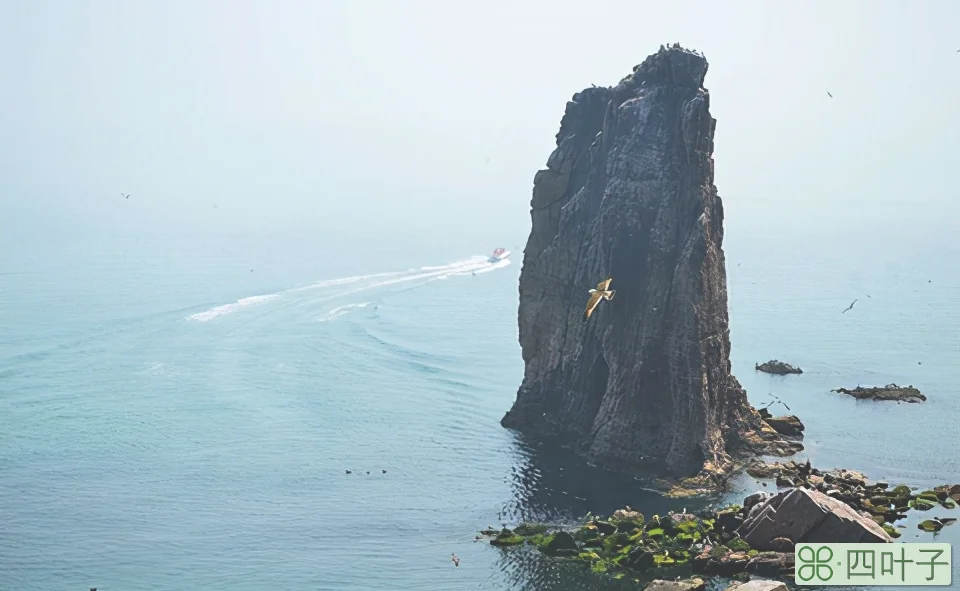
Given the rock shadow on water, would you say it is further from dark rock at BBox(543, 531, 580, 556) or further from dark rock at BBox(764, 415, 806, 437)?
dark rock at BBox(764, 415, 806, 437)

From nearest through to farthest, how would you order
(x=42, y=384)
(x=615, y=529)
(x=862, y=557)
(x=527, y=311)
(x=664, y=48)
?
(x=862, y=557), (x=615, y=529), (x=664, y=48), (x=527, y=311), (x=42, y=384)

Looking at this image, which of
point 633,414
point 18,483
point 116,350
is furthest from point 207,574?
point 116,350

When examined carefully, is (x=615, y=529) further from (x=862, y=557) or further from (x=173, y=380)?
(x=173, y=380)

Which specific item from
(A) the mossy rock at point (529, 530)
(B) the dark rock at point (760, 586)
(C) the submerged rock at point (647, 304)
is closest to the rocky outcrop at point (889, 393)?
(C) the submerged rock at point (647, 304)

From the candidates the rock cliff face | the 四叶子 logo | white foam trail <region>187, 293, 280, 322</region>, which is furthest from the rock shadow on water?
white foam trail <region>187, 293, 280, 322</region>

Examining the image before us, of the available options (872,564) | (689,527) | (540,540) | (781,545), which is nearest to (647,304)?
(689,527)

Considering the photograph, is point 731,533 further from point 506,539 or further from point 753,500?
point 506,539
